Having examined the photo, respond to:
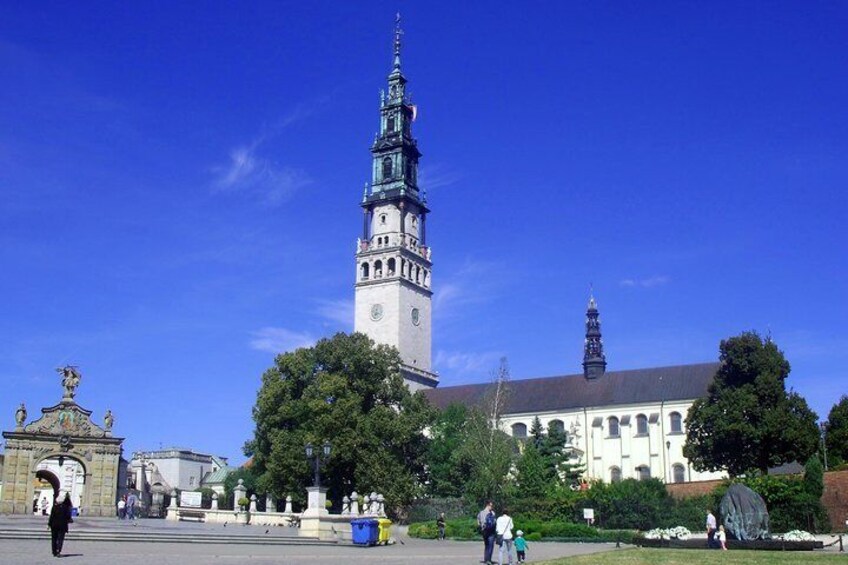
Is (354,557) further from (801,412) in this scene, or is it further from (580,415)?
(580,415)

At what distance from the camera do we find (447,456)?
63281 millimetres

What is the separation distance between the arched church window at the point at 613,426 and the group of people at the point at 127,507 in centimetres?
4531

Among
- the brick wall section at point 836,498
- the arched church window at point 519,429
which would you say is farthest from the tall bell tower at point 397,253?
the brick wall section at point 836,498

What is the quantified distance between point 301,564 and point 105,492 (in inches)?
1334

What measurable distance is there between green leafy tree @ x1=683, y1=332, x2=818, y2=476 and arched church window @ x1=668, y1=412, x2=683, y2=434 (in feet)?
72.8

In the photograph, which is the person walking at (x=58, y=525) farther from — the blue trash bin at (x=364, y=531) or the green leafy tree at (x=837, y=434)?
the green leafy tree at (x=837, y=434)

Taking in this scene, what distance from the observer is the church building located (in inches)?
3191

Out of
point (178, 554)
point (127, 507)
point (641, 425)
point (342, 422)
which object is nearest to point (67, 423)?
point (127, 507)

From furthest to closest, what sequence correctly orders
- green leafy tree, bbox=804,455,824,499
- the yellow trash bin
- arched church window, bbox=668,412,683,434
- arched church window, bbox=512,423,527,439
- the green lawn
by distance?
arched church window, bbox=512,423,527,439 < arched church window, bbox=668,412,683,434 < green leafy tree, bbox=804,455,824,499 < the yellow trash bin < the green lawn

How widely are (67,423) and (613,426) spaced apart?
165ft

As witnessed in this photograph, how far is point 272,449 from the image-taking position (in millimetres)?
54688

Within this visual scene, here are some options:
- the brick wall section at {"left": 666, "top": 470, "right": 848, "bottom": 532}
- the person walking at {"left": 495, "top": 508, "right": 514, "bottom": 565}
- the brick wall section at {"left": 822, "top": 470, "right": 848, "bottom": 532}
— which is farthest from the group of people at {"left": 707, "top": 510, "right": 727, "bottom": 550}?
the brick wall section at {"left": 822, "top": 470, "right": 848, "bottom": 532}

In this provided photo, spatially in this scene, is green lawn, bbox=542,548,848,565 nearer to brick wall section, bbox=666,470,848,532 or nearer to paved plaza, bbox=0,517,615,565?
paved plaza, bbox=0,517,615,565

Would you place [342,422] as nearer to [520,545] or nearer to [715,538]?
[715,538]
